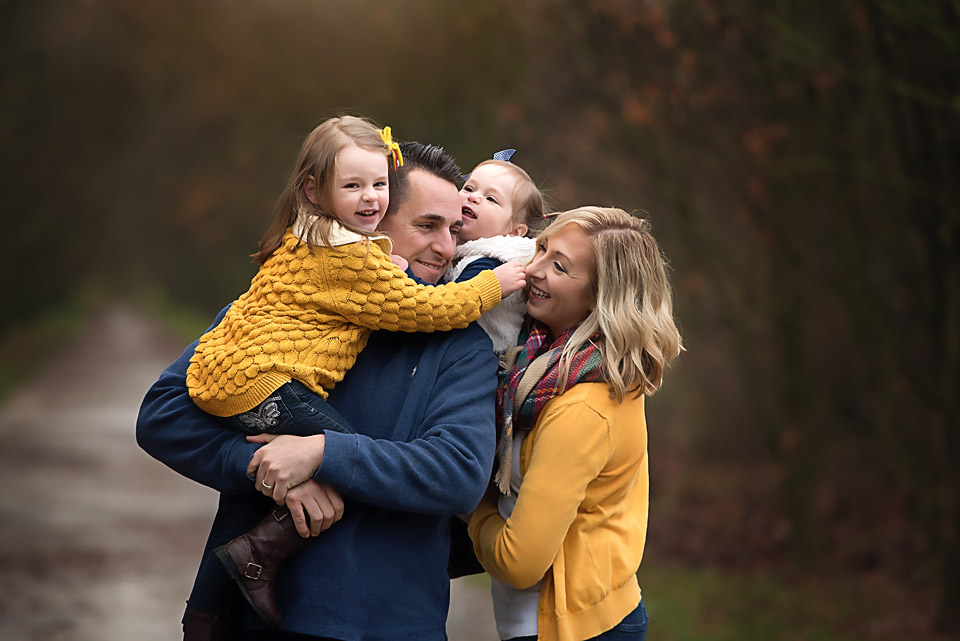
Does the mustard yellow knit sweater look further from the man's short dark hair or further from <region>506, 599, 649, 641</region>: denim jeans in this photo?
<region>506, 599, 649, 641</region>: denim jeans

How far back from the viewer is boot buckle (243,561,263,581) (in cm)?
269

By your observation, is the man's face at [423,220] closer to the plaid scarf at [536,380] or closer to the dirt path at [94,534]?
the plaid scarf at [536,380]

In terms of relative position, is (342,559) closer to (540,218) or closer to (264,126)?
(540,218)

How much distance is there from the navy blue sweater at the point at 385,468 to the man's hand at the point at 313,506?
0.05 metres

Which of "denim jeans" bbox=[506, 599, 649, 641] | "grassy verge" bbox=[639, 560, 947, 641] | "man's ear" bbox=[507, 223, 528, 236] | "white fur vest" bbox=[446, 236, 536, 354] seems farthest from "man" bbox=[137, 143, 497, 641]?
"grassy verge" bbox=[639, 560, 947, 641]

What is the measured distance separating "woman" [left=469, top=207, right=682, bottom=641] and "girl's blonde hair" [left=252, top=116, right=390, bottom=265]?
56 centimetres

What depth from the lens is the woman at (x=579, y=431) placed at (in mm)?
2844

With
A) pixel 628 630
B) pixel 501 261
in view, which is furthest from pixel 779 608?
pixel 501 261

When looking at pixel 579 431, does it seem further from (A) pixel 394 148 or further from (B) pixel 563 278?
(A) pixel 394 148

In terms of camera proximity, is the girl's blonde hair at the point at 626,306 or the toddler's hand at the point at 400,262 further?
the toddler's hand at the point at 400,262

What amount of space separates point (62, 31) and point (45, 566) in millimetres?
11191

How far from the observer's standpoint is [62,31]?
17094 mm

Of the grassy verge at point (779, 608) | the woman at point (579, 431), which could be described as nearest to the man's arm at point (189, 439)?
the woman at point (579, 431)

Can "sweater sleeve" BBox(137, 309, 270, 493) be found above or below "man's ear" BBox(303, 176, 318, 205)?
below
